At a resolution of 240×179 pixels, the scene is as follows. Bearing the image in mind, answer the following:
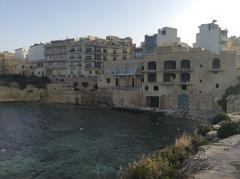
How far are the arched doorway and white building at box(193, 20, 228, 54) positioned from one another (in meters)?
20.1

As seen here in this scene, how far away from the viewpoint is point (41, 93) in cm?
9675

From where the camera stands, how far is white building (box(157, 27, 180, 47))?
298ft

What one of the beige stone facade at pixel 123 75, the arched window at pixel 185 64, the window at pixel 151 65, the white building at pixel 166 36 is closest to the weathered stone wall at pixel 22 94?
the beige stone facade at pixel 123 75

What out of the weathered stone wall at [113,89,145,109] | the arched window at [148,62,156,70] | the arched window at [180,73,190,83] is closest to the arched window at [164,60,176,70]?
the arched window at [180,73,190,83]

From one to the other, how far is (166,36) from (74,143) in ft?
203

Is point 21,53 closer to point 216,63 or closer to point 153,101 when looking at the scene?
point 153,101

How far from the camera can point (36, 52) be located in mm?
124062

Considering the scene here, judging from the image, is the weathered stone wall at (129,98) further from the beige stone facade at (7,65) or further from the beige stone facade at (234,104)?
the beige stone facade at (7,65)

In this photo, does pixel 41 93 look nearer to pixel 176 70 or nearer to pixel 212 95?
pixel 176 70

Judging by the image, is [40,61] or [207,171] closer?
[207,171]

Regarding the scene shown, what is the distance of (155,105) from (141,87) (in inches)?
231

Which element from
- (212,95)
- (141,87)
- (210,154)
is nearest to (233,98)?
(212,95)

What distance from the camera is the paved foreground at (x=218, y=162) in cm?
1484

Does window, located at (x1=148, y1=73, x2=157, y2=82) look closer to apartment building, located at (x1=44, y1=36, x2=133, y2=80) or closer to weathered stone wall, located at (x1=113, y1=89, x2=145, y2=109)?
weathered stone wall, located at (x1=113, y1=89, x2=145, y2=109)
